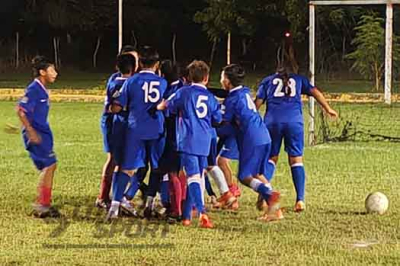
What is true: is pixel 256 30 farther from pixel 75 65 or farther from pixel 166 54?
pixel 75 65

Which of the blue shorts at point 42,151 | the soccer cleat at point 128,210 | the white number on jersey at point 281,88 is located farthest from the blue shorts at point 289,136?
the blue shorts at point 42,151

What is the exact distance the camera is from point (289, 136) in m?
9.43

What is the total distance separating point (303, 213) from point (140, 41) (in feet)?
130

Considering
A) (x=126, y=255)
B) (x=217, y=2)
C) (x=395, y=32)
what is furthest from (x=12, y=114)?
(x=217, y=2)

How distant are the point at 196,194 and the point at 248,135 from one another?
2.58 feet

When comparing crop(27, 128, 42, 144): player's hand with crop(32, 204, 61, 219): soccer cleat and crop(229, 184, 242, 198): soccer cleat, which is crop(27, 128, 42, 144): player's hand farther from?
crop(229, 184, 242, 198): soccer cleat

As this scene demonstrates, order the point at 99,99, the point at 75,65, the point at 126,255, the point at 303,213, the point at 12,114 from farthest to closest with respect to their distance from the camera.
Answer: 1. the point at 75,65
2. the point at 99,99
3. the point at 12,114
4. the point at 303,213
5. the point at 126,255

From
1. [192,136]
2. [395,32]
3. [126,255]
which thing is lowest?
[126,255]

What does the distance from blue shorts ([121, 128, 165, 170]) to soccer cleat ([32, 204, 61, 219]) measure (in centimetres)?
83

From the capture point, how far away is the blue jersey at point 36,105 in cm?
884

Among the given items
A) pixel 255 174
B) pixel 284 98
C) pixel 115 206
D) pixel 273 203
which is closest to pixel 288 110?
pixel 284 98

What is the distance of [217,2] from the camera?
43.1m

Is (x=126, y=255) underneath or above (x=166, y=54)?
underneath

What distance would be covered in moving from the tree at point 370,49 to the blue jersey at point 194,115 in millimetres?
17670
